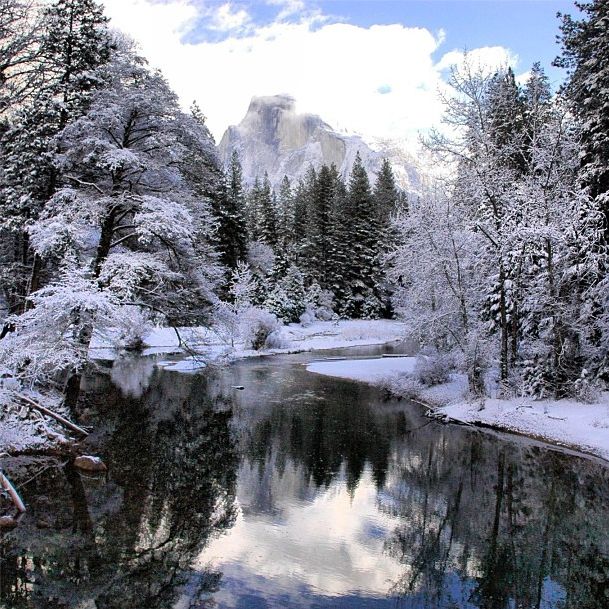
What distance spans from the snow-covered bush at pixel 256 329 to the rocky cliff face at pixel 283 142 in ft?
370

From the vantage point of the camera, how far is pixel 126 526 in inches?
360

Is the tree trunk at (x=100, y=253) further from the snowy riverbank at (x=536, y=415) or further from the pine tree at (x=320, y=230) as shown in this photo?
the pine tree at (x=320, y=230)

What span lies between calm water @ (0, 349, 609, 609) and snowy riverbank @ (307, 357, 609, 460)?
2.90ft

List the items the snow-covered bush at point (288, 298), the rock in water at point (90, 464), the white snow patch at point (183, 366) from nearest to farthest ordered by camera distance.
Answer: the rock in water at point (90, 464), the white snow patch at point (183, 366), the snow-covered bush at point (288, 298)

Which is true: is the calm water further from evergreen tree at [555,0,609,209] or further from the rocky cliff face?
the rocky cliff face

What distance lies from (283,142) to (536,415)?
535ft

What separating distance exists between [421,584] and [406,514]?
9.15ft

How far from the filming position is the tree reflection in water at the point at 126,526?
7184 millimetres

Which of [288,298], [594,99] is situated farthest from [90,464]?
[288,298]

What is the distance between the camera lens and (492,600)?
7398mm

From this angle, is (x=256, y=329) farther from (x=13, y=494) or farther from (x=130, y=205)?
(x=13, y=494)

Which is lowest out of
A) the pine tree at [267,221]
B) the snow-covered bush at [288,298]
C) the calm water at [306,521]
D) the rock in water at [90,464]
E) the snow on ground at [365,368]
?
the calm water at [306,521]

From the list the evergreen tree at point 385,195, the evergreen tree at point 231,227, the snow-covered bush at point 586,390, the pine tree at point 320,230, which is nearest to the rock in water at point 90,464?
the snow-covered bush at point 586,390

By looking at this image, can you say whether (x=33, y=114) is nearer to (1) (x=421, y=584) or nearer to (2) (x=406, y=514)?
(2) (x=406, y=514)
